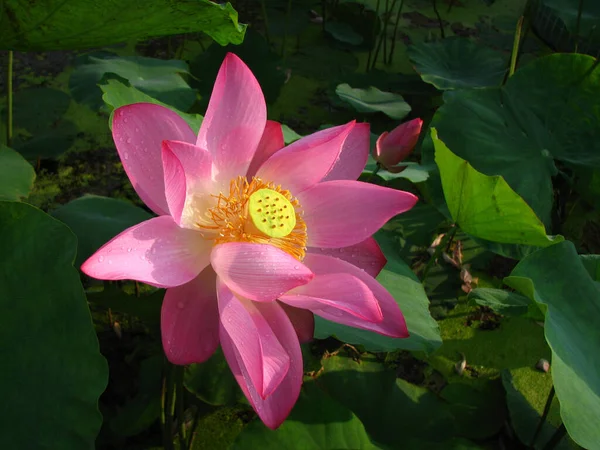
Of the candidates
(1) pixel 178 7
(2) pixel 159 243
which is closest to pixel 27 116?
(1) pixel 178 7

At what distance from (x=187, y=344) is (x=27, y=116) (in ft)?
5.14

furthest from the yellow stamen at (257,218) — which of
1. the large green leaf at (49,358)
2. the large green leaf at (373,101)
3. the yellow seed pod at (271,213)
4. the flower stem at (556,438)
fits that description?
the large green leaf at (373,101)

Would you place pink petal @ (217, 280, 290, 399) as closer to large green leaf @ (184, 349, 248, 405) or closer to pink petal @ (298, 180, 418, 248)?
pink petal @ (298, 180, 418, 248)

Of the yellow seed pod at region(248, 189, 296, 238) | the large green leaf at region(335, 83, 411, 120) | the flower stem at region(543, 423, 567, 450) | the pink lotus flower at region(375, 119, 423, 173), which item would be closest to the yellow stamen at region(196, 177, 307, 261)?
the yellow seed pod at region(248, 189, 296, 238)

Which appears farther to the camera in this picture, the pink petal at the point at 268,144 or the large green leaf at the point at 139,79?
the large green leaf at the point at 139,79

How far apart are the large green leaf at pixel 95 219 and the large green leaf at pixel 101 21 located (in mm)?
331

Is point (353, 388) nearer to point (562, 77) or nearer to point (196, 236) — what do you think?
point (196, 236)

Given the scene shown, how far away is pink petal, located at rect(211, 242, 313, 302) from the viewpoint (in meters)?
0.64

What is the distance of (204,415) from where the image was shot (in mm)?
1278

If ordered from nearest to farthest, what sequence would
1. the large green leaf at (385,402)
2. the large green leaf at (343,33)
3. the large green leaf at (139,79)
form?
the large green leaf at (385,402), the large green leaf at (139,79), the large green leaf at (343,33)

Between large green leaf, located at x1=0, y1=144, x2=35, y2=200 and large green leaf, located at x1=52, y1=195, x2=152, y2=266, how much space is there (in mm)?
85

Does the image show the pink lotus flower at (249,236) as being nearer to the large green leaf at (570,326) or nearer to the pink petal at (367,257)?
the pink petal at (367,257)

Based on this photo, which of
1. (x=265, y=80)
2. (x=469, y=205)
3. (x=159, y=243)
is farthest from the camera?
(x=265, y=80)

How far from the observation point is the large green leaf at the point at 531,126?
158 cm
